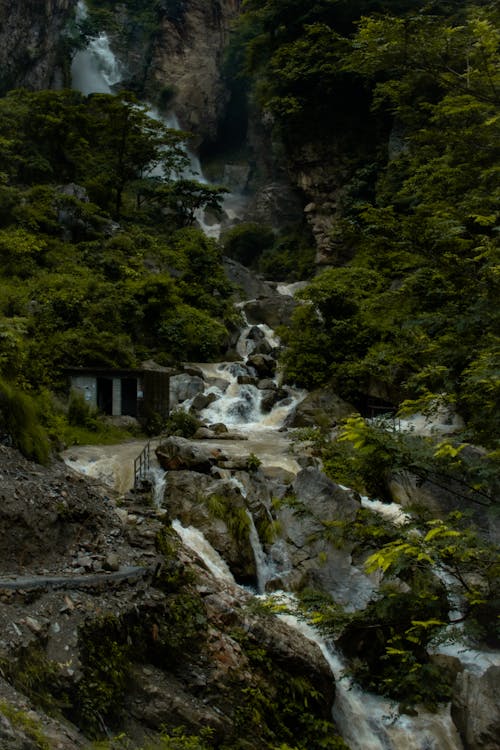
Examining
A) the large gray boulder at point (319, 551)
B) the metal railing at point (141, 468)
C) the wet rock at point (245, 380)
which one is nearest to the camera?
the large gray boulder at point (319, 551)

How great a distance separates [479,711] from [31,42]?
4170 cm

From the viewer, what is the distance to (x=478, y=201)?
8.46 meters

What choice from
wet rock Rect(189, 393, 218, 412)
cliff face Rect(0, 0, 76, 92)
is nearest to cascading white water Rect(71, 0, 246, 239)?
cliff face Rect(0, 0, 76, 92)

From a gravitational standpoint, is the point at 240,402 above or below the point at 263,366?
below

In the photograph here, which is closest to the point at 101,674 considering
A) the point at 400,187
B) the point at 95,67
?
the point at 400,187

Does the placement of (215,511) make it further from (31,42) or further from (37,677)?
(31,42)

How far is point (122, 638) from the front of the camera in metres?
Answer: 6.24

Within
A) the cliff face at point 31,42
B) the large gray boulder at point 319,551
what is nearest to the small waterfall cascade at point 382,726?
the large gray boulder at point 319,551

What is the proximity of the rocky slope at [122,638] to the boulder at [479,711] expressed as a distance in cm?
179

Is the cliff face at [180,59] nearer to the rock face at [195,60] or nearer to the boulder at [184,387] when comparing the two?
the rock face at [195,60]

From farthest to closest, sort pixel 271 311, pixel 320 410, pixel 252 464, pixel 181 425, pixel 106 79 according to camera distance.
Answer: pixel 106 79
pixel 271 311
pixel 320 410
pixel 181 425
pixel 252 464

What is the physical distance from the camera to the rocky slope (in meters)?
5.09

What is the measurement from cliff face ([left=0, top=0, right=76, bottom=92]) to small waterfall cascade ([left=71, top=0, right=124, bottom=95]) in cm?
438

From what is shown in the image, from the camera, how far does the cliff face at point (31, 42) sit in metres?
34.1
